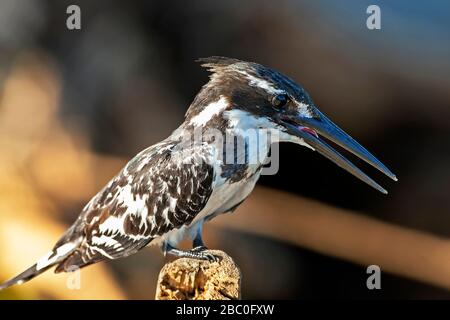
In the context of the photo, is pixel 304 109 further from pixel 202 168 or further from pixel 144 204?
pixel 144 204

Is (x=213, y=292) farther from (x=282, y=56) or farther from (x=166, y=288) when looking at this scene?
(x=282, y=56)

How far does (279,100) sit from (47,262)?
40.8 inches

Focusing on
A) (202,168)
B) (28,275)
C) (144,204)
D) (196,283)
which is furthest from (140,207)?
(28,275)

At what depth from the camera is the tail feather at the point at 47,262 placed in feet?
8.31

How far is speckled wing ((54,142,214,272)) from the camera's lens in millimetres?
2314

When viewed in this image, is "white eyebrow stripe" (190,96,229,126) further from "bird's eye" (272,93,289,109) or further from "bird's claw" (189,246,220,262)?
"bird's claw" (189,246,220,262)

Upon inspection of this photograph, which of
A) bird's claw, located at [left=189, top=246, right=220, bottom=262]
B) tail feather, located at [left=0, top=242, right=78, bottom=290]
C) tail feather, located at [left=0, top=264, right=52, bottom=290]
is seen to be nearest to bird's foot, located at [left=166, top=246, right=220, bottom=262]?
bird's claw, located at [left=189, top=246, right=220, bottom=262]

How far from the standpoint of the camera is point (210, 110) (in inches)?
92.5

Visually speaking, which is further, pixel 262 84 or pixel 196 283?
pixel 262 84

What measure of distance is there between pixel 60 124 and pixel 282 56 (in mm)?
1249

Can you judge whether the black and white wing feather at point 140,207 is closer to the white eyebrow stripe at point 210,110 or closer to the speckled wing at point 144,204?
the speckled wing at point 144,204

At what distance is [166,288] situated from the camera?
83.9 inches

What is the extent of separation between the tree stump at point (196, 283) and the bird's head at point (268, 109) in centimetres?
49

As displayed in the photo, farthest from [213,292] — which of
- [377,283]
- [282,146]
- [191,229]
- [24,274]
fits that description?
[377,283]
